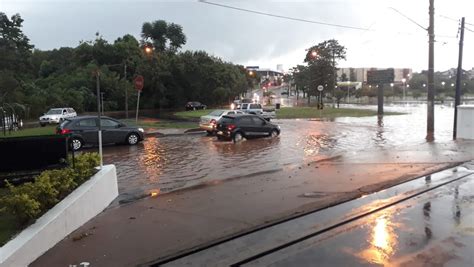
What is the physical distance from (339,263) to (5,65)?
6745 cm

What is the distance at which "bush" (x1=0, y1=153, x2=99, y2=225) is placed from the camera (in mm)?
6285

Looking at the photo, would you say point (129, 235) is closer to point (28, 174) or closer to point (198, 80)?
point (28, 174)

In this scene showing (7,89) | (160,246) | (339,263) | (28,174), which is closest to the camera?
(339,263)

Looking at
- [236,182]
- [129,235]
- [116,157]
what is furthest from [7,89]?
[129,235]

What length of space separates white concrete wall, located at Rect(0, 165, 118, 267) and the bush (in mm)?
115

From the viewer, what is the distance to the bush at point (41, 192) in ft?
20.6

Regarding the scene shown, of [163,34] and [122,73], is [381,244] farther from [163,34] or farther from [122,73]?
[163,34]

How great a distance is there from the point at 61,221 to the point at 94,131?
14.3 meters

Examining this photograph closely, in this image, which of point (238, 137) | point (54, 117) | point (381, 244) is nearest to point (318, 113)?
point (54, 117)

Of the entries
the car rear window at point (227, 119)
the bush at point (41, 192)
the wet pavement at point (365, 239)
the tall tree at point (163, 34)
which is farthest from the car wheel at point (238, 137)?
the tall tree at point (163, 34)

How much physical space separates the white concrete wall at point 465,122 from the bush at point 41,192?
1998 centimetres

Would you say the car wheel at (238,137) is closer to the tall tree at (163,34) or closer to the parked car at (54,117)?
the parked car at (54,117)

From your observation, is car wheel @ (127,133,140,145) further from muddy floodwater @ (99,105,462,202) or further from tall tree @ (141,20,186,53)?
tall tree @ (141,20,186,53)

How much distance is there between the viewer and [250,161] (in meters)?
16.1
